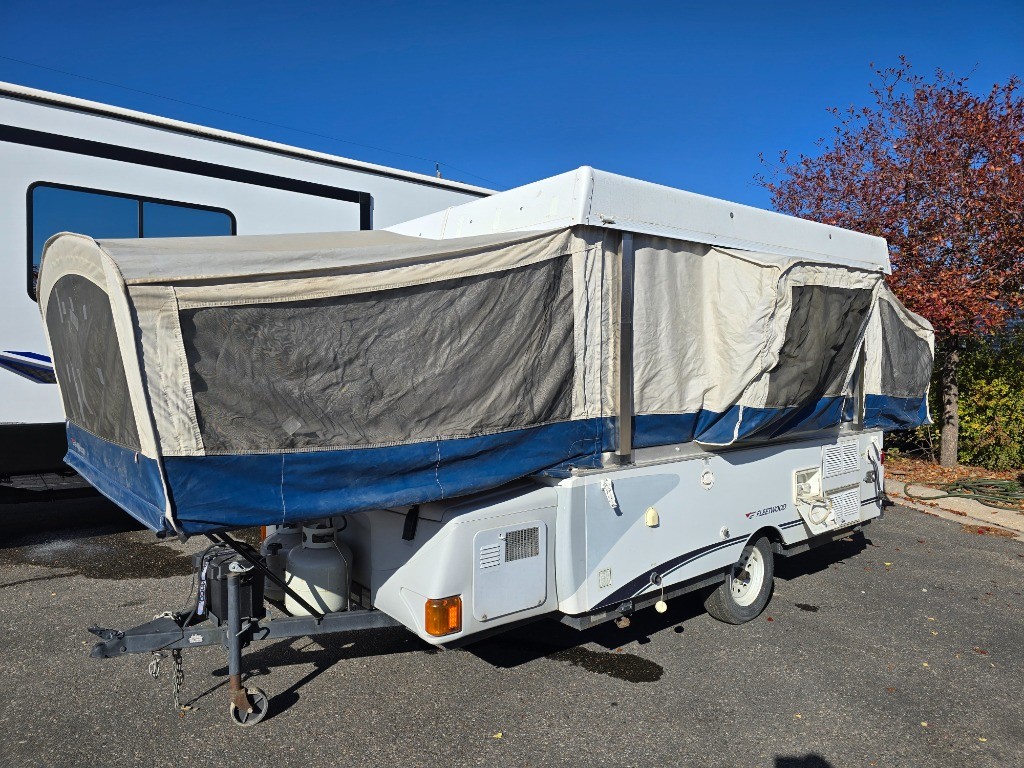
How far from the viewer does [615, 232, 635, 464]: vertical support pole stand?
13.2 ft

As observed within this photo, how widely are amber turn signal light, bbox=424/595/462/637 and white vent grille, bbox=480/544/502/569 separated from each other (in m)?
0.20

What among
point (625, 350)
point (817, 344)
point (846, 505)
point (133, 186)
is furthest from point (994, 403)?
point (133, 186)

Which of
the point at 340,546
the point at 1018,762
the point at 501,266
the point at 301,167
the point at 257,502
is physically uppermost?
the point at 301,167

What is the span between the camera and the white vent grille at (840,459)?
5.54 m

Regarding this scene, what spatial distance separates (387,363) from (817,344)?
305cm

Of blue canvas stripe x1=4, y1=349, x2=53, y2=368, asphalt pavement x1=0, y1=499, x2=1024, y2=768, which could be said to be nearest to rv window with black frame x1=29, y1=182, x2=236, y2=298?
blue canvas stripe x1=4, y1=349, x2=53, y2=368

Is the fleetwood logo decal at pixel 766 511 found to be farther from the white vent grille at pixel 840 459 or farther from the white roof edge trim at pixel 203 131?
the white roof edge trim at pixel 203 131

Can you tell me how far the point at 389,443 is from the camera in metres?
3.25

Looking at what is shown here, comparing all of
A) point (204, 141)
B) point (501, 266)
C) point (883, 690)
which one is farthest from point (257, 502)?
point (204, 141)

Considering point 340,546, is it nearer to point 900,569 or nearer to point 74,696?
point 74,696

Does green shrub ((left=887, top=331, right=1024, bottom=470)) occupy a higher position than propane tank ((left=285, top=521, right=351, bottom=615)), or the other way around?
green shrub ((left=887, top=331, right=1024, bottom=470))

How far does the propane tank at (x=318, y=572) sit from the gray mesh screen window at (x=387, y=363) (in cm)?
Result: 97

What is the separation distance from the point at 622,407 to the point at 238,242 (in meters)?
2.18

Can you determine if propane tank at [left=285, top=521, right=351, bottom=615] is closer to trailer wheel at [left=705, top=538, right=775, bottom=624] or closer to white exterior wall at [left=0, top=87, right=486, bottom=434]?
trailer wheel at [left=705, top=538, right=775, bottom=624]
